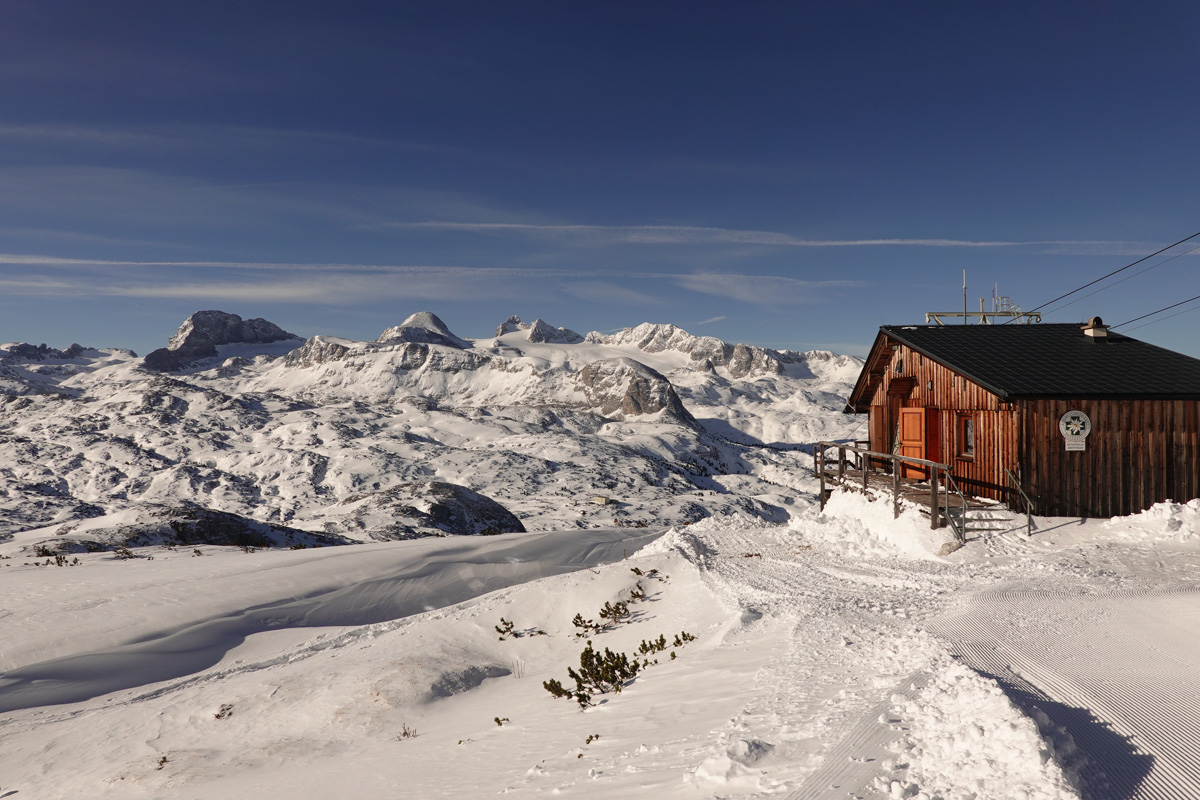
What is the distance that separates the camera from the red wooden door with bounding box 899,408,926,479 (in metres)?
19.2

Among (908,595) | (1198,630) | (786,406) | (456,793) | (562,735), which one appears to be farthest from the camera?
(786,406)

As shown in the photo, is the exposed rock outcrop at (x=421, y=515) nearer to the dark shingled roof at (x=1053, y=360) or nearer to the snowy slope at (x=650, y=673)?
the snowy slope at (x=650, y=673)

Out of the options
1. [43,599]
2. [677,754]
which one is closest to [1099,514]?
[677,754]

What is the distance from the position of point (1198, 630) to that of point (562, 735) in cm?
786

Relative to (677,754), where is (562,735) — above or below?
below

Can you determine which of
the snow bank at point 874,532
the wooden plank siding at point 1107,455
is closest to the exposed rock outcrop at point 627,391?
the snow bank at point 874,532

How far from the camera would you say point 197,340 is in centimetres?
18388

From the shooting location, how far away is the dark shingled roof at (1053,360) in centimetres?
1512

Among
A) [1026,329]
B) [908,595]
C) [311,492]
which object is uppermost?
[1026,329]

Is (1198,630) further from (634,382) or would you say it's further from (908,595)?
(634,382)

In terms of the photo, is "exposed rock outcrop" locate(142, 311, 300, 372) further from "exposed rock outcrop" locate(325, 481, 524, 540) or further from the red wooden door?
the red wooden door

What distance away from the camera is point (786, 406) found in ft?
527

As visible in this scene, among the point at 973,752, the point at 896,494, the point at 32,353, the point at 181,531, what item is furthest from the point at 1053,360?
the point at 32,353

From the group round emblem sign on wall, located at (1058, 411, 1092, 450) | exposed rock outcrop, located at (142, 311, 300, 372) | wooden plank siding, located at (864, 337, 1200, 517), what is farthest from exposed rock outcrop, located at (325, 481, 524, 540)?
exposed rock outcrop, located at (142, 311, 300, 372)
